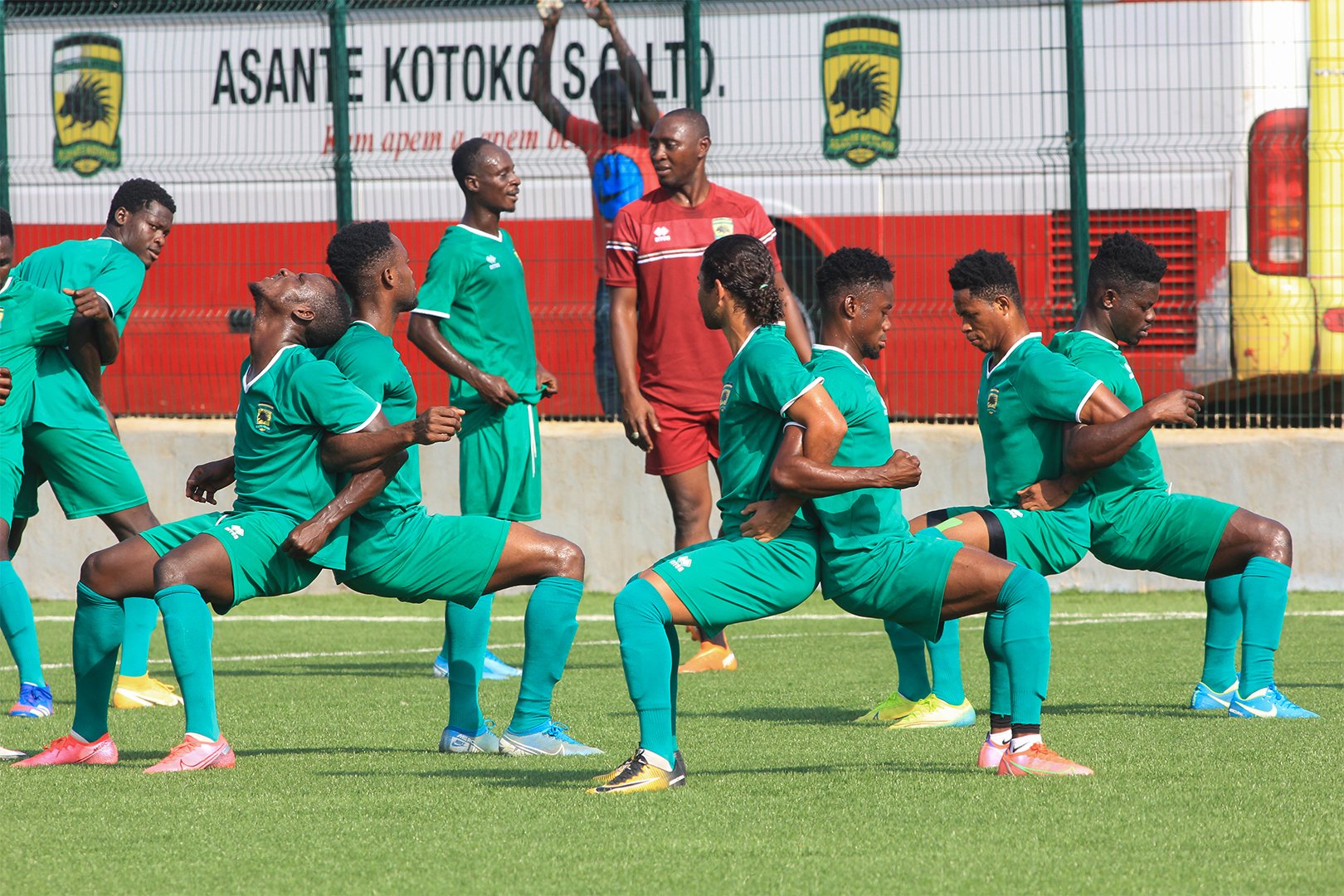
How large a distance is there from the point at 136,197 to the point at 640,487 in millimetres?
4606

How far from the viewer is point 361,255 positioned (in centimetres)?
646

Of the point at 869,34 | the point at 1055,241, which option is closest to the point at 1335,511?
the point at 1055,241

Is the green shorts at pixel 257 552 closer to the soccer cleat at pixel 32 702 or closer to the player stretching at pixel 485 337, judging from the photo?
the soccer cleat at pixel 32 702

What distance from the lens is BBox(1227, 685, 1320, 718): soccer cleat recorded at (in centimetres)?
688

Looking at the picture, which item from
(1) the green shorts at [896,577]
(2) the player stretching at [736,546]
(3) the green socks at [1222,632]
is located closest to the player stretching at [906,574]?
(1) the green shorts at [896,577]

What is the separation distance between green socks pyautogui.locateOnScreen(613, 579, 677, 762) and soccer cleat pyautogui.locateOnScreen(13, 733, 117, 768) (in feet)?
6.33

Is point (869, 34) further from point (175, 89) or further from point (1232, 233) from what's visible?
point (175, 89)

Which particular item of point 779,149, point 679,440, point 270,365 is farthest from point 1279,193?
point 270,365

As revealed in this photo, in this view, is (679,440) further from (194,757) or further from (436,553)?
(194,757)

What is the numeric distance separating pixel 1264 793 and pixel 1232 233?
696cm

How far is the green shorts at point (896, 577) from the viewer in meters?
5.55

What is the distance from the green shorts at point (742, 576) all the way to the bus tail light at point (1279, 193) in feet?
22.7

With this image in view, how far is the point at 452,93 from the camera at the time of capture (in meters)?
12.9

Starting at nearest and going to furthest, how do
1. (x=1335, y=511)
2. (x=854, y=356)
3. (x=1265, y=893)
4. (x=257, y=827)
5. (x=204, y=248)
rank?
(x=1265, y=893), (x=257, y=827), (x=854, y=356), (x=1335, y=511), (x=204, y=248)
